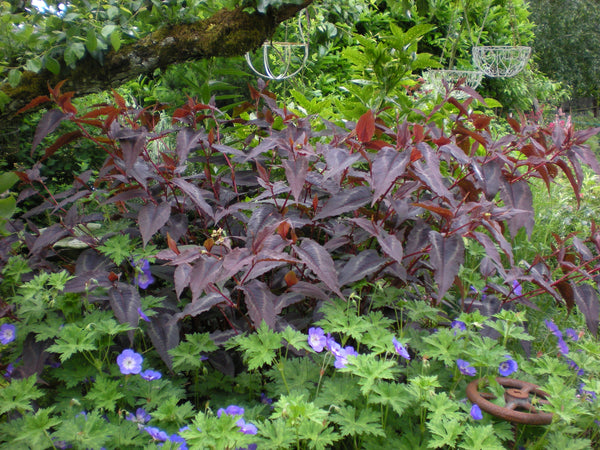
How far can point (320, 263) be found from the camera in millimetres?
1169

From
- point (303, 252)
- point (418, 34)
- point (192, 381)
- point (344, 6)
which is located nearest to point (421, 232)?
point (303, 252)

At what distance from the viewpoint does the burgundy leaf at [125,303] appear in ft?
3.96

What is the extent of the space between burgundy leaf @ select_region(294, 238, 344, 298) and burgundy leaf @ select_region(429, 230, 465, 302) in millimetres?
250

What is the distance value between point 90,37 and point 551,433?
199cm

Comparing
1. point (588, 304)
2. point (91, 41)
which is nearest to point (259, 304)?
point (588, 304)

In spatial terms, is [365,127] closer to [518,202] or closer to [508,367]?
[518,202]

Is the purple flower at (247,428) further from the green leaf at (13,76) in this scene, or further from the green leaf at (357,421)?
the green leaf at (13,76)

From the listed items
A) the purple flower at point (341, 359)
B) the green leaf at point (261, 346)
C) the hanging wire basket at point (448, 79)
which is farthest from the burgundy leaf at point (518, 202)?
the hanging wire basket at point (448, 79)

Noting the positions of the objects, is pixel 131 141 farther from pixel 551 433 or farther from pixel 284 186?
pixel 551 433

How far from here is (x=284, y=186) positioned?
4.82ft

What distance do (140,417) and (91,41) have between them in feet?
4.75

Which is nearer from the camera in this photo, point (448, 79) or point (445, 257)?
point (445, 257)

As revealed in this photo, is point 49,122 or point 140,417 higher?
point 49,122

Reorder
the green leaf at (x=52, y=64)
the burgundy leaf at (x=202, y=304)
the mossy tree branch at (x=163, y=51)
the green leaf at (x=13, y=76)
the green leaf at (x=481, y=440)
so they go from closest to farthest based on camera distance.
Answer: the green leaf at (x=481, y=440), the burgundy leaf at (x=202, y=304), the green leaf at (x=13, y=76), the green leaf at (x=52, y=64), the mossy tree branch at (x=163, y=51)
